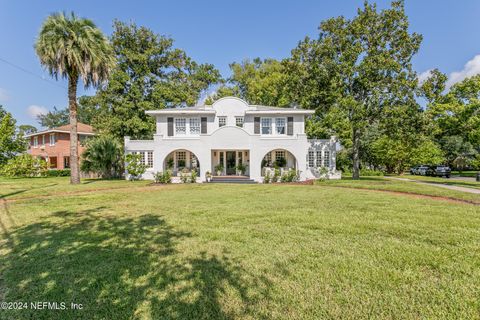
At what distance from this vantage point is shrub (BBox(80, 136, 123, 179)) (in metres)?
21.6

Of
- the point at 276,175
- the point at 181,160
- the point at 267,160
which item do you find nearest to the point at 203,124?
the point at 181,160

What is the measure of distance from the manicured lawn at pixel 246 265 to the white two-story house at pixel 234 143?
12210 mm

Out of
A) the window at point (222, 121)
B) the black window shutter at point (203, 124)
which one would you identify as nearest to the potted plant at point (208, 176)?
the black window shutter at point (203, 124)

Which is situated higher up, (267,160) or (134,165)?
(267,160)

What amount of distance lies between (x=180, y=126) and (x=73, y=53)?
357 inches

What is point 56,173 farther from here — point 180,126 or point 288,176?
point 288,176

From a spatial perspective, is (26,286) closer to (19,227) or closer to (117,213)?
(19,227)

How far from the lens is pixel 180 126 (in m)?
21.2

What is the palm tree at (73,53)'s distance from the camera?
15.4 m

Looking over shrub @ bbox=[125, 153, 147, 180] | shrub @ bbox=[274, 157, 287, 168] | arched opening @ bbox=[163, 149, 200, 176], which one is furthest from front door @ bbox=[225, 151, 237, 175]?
shrub @ bbox=[125, 153, 147, 180]

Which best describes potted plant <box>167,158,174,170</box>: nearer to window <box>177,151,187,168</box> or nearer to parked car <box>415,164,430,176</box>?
window <box>177,151,187,168</box>

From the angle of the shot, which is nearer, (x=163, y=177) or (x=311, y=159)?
(x=163, y=177)

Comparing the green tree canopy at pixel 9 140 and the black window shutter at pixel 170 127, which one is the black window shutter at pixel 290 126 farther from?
the green tree canopy at pixel 9 140

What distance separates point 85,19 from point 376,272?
71.7 feet
